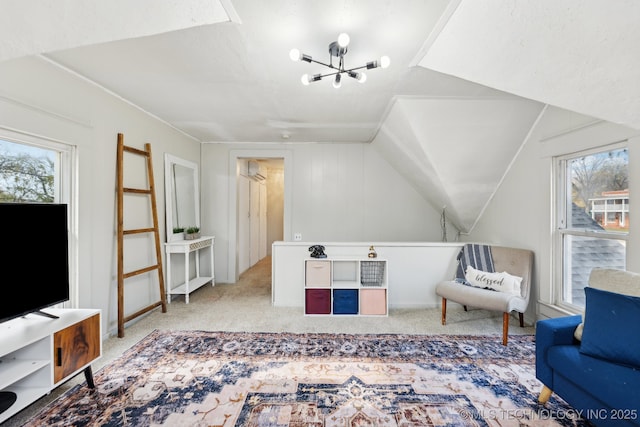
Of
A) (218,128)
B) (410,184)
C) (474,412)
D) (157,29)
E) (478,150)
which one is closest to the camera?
(157,29)

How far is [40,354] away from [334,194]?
3.76 m

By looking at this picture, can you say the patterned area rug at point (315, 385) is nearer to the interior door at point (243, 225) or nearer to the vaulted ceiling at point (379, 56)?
the vaulted ceiling at point (379, 56)

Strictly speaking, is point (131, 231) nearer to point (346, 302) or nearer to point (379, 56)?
point (346, 302)

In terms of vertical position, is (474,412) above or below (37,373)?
below

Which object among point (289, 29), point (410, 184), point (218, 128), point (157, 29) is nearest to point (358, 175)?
point (410, 184)

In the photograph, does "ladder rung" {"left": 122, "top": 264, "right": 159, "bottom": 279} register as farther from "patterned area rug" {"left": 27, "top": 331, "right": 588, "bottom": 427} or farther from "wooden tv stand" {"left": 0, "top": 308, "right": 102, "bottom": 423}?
"wooden tv stand" {"left": 0, "top": 308, "right": 102, "bottom": 423}

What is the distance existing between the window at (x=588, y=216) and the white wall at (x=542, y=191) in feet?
0.30

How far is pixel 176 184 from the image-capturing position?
12.8 feet

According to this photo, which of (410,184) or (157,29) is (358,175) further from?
(157,29)

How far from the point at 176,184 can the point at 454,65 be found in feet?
11.8

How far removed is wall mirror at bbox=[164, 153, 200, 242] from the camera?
3.67 m

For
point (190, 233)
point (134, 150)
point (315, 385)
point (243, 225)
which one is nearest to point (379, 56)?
point (315, 385)

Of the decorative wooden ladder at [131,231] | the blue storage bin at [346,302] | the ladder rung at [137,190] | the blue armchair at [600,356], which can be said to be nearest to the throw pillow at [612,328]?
the blue armchair at [600,356]

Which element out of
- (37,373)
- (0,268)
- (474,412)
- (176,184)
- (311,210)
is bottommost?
(474,412)
